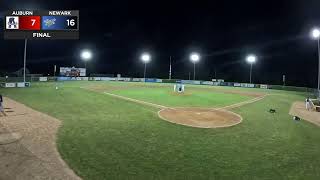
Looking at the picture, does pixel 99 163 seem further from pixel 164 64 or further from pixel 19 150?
pixel 164 64

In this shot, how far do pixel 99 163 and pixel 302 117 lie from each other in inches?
831

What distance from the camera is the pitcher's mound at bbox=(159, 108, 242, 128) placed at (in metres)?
21.6

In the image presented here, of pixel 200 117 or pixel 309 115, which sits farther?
pixel 309 115

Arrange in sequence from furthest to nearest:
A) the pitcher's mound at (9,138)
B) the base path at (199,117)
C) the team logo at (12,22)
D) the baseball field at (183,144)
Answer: the team logo at (12,22) → the base path at (199,117) → the pitcher's mound at (9,138) → the baseball field at (183,144)

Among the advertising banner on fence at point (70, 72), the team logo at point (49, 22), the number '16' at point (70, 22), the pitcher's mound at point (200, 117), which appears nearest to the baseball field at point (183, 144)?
the pitcher's mound at point (200, 117)

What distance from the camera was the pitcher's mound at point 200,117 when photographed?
21583 millimetres

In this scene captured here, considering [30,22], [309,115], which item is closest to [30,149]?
[30,22]

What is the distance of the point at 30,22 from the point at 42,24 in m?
1.41

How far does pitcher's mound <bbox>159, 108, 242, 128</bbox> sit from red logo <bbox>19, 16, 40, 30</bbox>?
18037 mm

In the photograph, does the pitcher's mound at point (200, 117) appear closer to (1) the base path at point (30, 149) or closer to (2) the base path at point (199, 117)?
(2) the base path at point (199, 117)

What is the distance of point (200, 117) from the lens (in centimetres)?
2419

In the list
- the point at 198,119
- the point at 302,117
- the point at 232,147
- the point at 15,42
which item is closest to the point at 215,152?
the point at 232,147

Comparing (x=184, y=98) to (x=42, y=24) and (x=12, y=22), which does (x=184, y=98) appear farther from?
(x=12, y=22)

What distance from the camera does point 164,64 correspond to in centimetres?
10294
